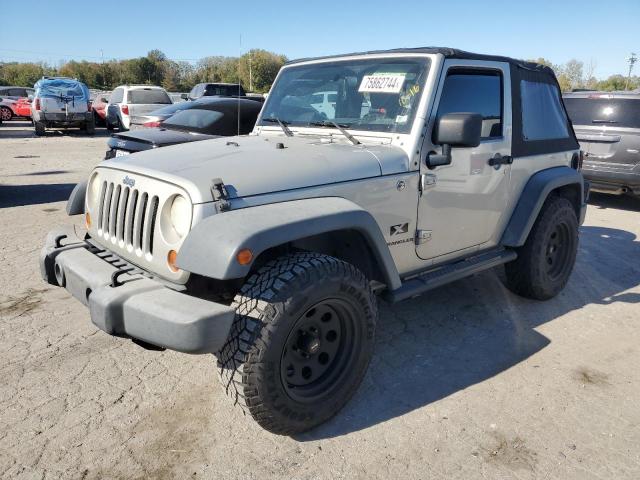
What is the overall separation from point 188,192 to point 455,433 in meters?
1.85

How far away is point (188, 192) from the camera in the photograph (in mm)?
2471

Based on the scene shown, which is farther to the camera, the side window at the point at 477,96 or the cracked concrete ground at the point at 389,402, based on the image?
the side window at the point at 477,96

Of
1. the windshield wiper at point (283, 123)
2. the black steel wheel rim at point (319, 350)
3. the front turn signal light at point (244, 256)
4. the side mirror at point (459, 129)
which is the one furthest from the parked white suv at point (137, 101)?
the front turn signal light at point (244, 256)

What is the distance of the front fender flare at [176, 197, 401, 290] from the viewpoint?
86.4 inches

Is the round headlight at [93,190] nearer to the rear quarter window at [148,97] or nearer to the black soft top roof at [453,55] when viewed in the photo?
Answer: the black soft top roof at [453,55]

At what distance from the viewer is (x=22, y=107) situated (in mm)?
24406

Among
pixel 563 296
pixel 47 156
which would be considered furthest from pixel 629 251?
pixel 47 156

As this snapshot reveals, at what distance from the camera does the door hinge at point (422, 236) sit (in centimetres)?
333

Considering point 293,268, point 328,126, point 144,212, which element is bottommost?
point 293,268

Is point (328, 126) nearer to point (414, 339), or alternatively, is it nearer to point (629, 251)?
point (414, 339)

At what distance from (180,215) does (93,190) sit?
1059mm

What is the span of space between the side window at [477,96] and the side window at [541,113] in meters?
0.36

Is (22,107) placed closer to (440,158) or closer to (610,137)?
(610,137)

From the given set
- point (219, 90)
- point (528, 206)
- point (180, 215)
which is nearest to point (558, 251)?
point (528, 206)
